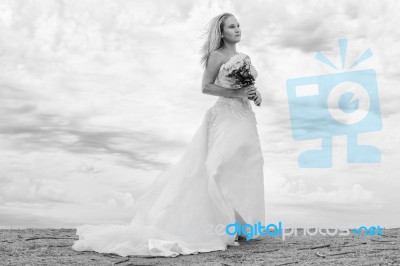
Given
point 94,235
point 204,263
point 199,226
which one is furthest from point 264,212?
point 94,235

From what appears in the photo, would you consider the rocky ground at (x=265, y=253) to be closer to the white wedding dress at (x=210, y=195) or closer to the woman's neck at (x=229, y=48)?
the white wedding dress at (x=210, y=195)

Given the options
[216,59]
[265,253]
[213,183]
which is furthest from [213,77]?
[265,253]

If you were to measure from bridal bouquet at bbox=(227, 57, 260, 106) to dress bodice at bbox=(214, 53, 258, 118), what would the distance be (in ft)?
0.12

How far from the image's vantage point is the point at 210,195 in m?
5.98

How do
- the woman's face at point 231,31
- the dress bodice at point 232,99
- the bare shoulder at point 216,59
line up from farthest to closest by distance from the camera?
the woman's face at point 231,31
the bare shoulder at point 216,59
the dress bodice at point 232,99

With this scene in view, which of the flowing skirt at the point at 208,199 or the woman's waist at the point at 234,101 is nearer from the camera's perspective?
the flowing skirt at the point at 208,199

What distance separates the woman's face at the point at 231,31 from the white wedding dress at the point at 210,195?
367 millimetres

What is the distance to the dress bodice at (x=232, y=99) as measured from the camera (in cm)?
600

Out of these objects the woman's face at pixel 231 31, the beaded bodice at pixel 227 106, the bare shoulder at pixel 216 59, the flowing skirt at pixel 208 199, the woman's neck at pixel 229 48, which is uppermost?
the woman's face at pixel 231 31

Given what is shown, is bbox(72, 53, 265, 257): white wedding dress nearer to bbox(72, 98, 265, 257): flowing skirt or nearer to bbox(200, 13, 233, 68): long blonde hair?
bbox(72, 98, 265, 257): flowing skirt

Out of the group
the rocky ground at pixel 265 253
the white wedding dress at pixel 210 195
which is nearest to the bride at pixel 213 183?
the white wedding dress at pixel 210 195

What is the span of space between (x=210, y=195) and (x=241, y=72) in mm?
1599

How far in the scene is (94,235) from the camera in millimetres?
6512

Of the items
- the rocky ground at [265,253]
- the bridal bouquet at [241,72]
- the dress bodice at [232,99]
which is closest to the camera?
the rocky ground at [265,253]
